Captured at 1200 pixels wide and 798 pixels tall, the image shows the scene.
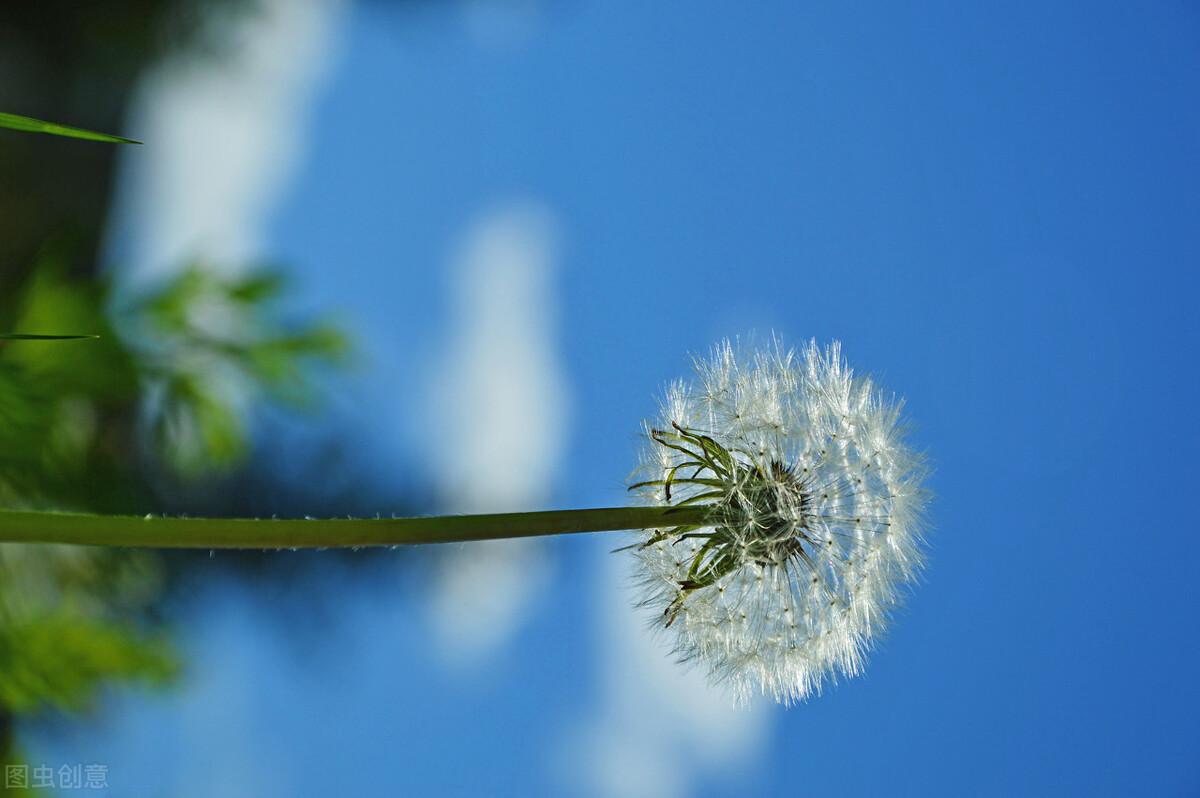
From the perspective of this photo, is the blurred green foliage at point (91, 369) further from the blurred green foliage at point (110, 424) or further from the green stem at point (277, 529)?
the green stem at point (277, 529)

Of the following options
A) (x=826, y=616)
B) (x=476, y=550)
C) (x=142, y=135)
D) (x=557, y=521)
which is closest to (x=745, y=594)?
(x=826, y=616)

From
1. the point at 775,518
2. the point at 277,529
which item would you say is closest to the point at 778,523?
the point at 775,518

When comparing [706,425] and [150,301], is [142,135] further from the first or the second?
[706,425]

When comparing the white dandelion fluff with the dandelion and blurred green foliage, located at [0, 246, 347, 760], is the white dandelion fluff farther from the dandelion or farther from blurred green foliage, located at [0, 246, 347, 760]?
blurred green foliage, located at [0, 246, 347, 760]

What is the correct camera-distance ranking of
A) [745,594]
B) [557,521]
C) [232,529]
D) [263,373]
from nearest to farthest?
[232,529] < [557,521] < [745,594] < [263,373]

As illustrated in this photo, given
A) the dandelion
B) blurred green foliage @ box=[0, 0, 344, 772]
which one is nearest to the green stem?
the dandelion

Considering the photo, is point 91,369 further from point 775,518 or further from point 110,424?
point 775,518

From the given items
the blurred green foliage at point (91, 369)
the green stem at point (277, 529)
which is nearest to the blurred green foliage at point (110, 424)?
the blurred green foliage at point (91, 369)
